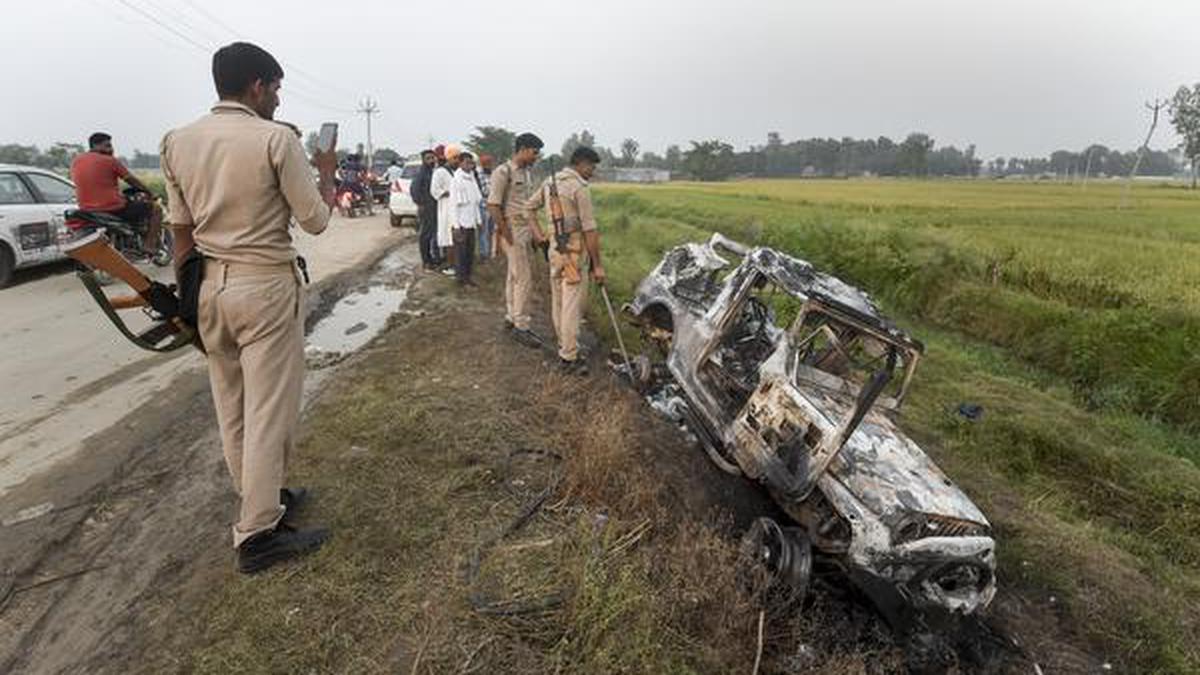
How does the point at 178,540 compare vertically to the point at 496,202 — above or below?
below

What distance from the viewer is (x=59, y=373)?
5.61 meters

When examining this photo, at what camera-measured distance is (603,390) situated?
19.6ft

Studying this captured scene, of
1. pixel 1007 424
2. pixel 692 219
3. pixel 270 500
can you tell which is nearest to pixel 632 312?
pixel 1007 424

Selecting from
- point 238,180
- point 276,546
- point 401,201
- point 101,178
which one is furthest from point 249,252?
point 401,201

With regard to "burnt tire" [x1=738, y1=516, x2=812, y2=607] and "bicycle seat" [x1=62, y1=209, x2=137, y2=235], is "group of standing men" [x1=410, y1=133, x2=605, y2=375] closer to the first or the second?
"burnt tire" [x1=738, y1=516, x2=812, y2=607]

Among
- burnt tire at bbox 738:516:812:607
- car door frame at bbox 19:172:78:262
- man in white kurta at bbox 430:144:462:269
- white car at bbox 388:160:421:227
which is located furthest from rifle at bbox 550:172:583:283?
white car at bbox 388:160:421:227

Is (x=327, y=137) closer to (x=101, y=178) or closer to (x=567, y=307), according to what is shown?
(x=567, y=307)

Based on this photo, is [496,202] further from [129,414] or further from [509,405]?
[129,414]

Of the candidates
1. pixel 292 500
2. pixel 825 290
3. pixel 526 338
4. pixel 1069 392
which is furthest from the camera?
pixel 1069 392

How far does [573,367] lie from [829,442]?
9.18 feet

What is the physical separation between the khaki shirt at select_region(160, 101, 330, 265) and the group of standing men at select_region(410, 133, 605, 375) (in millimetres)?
3359

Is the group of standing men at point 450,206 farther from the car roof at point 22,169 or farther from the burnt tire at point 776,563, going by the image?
the burnt tire at point 776,563

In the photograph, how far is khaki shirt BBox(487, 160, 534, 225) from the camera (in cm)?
706

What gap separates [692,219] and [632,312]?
16591mm
